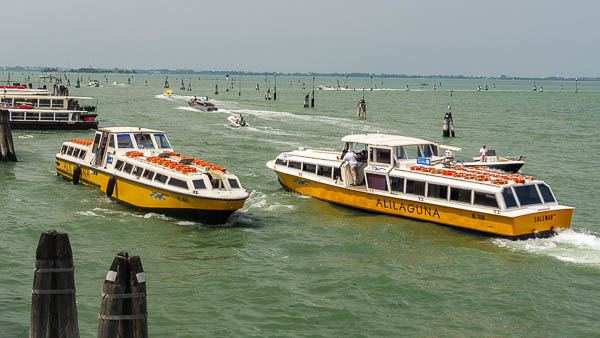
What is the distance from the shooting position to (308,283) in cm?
1859

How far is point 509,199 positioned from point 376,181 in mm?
5932

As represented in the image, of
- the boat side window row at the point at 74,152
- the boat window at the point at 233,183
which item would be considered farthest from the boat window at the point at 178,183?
the boat side window row at the point at 74,152

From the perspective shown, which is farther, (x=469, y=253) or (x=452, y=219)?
(x=452, y=219)

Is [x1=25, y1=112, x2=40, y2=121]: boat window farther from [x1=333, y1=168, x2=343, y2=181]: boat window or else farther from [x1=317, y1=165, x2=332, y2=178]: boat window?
[x1=333, y1=168, x2=343, y2=181]: boat window

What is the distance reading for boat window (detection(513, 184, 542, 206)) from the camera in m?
23.4

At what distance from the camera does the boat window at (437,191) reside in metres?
24.8

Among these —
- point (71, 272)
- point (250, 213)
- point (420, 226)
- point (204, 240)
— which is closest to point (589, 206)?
point (420, 226)

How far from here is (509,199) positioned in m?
23.2

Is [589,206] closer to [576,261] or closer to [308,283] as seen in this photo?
[576,261]

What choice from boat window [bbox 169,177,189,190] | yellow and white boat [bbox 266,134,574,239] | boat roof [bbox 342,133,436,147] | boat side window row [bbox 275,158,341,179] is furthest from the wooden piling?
boat roof [bbox 342,133,436,147]

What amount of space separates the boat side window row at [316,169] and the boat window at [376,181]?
5.91ft

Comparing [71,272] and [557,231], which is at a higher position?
[71,272]

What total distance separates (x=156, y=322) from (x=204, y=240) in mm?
7426

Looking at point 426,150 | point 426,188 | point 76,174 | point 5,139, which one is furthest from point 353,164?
point 5,139
